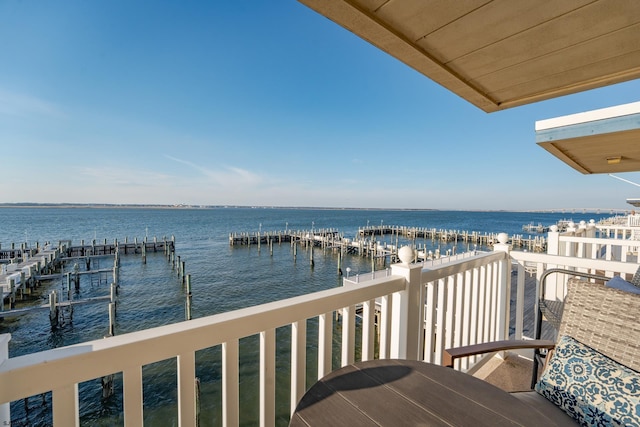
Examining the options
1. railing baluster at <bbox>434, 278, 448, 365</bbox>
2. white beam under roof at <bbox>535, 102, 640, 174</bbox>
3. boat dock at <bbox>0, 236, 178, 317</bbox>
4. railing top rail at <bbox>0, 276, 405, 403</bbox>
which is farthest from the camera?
boat dock at <bbox>0, 236, 178, 317</bbox>

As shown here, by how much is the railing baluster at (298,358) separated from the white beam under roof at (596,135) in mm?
2762

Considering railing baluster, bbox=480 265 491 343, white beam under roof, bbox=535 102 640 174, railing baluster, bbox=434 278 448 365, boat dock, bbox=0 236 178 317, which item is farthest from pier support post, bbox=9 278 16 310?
white beam under roof, bbox=535 102 640 174

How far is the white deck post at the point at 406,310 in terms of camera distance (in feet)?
5.20

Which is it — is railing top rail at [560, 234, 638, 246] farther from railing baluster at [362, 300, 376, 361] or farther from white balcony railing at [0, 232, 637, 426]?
railing baluster at [362, 300, 376, 361]

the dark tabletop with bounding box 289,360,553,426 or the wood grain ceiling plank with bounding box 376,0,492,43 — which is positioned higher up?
the wood grain ceiling plank with bounding box 376,0,492,43

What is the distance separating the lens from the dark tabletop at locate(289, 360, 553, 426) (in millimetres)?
851

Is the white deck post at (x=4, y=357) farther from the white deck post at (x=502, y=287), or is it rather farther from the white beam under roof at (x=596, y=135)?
the white beam under roof at (x=596, y=135)

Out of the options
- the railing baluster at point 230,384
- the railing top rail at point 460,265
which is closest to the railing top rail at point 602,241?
the railing top rail at point 460,265

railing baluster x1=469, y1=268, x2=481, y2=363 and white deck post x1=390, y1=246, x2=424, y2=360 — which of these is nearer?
white deck post x1=390, y1=246, x2=424, y2=360

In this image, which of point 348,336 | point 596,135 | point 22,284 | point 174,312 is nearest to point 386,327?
point 348,336

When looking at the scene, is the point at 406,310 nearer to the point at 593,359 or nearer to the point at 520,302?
the point at 593,359

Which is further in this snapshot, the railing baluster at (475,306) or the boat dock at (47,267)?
the boat dock at (47,267)

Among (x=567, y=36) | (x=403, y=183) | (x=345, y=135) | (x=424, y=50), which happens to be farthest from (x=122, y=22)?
(x=403, y=183)

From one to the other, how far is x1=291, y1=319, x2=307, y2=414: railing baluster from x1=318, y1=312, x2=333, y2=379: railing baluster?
0.33 ft
